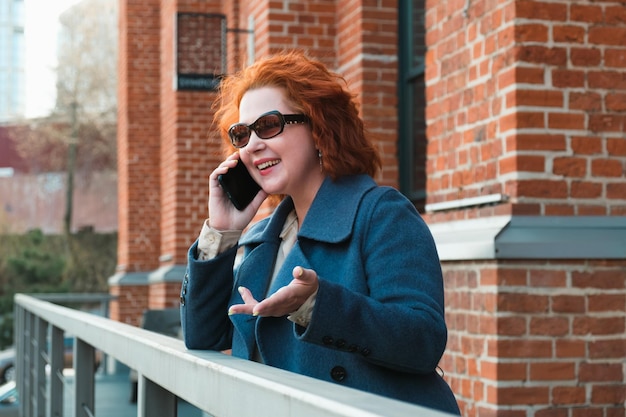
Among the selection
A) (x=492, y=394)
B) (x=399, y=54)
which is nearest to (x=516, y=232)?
(x=492, y=394)

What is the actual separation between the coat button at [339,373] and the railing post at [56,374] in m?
3.00

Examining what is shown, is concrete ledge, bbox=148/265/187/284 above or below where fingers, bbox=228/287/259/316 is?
below

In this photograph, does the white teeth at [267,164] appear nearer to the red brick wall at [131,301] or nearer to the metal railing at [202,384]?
the metal railing at [202,384]

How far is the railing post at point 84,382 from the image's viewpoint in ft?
13.0

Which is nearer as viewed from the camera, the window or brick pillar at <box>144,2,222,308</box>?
the window

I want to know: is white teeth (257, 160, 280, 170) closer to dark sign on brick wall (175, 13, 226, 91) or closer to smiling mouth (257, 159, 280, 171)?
smiling mouth (257, 159, 280, 171)

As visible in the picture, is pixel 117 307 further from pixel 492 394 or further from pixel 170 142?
pixel 492 394

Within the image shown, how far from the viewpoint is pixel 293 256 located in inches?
103

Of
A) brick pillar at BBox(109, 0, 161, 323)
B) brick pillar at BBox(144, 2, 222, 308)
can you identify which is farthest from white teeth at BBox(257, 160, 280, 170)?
brick pillar at BBox(109, 0, 161, 323)

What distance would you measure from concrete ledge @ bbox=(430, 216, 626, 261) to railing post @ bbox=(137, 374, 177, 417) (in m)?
2.25

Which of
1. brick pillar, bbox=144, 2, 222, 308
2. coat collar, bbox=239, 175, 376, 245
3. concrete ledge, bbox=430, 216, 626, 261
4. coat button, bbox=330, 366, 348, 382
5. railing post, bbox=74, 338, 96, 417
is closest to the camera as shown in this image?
coat button, bbox=330, 366, 348, 382

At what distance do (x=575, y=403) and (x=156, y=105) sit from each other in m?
11.0

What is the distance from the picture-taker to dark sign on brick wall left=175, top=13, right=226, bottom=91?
35.7 feet

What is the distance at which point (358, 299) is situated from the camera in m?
2.29
